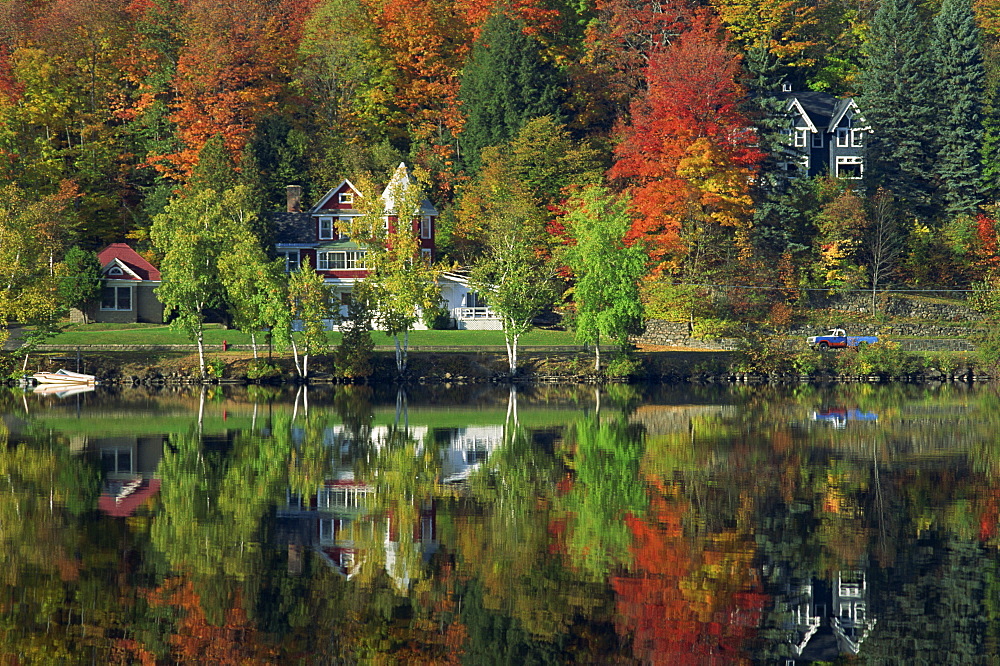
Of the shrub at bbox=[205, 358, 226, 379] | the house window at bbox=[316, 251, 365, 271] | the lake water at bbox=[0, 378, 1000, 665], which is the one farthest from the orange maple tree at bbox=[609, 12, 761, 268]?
the lake water at bbox=[0, 378, 1000, 665]

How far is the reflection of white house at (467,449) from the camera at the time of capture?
34.8 metres

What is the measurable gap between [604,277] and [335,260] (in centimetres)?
2767

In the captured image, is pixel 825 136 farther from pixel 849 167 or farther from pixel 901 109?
pixel 901 109

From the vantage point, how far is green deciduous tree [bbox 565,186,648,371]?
213 feet

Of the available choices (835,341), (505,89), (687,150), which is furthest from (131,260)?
(835,341)

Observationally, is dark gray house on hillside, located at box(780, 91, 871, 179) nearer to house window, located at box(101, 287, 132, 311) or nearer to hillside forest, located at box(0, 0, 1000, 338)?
hillside forest, located at box(0, 0, 1000, 338)

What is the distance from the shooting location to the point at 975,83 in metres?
87.4

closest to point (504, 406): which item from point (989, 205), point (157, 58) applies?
point (989, 205)

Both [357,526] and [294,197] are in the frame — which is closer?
[357,526]

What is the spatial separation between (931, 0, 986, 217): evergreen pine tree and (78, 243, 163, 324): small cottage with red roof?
184 feet

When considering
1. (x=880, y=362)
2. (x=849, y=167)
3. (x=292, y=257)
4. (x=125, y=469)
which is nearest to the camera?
(x=125, y=469)

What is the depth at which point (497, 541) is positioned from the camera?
25531 mm

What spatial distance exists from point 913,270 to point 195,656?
73.1 metres

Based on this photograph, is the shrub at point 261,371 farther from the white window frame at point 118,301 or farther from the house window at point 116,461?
the house window at point 116,461
